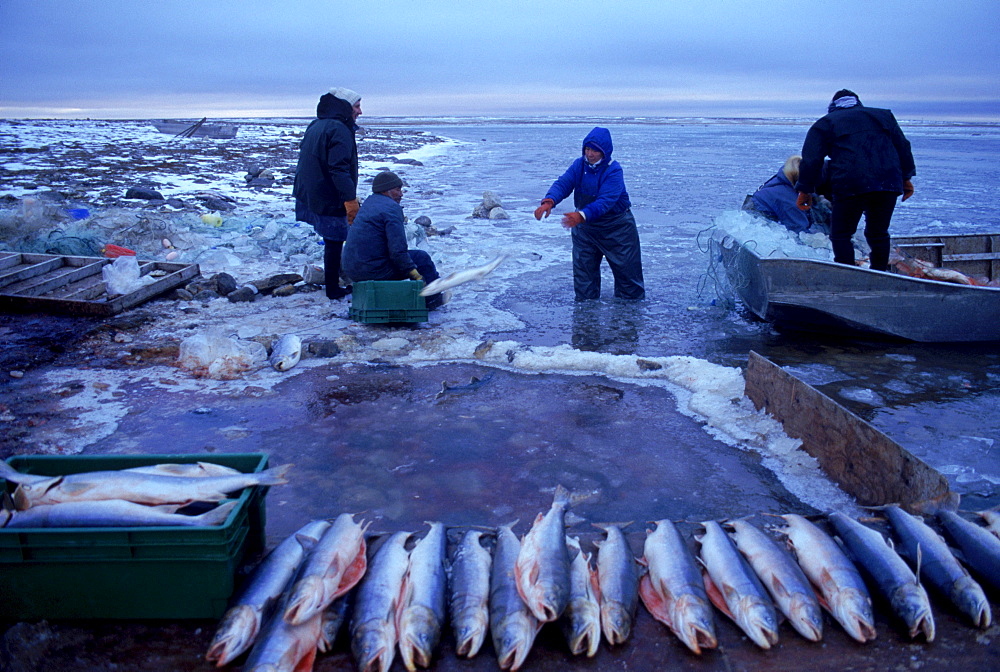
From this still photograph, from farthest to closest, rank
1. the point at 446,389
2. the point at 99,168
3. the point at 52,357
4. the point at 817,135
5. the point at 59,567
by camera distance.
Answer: the point at 99,168 → the point at 817,135 → the point at 52,357 → the point at 446,389 → the point at 59,567

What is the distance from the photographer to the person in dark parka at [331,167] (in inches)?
303

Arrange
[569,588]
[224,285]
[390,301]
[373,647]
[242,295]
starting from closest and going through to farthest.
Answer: [373,647]
[569,588]
[390,301]
[242,295]
[224,285]

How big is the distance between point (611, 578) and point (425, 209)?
46.9ft

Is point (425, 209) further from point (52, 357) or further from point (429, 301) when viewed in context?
point (52, 357)

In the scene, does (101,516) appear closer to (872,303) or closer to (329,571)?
(329,571)

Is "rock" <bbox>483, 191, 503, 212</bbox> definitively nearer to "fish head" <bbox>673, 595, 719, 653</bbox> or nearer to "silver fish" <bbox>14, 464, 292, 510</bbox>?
"silver fish" <bbox>14, 464, 292, 510</bbox>

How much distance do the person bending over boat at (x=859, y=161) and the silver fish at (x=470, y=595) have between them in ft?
19.2

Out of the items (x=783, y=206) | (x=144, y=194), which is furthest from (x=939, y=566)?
(x=144, y=194)

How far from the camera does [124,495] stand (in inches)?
109

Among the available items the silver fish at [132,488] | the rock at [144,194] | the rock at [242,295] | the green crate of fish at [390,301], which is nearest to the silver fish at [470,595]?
the silver fish at [132,488]

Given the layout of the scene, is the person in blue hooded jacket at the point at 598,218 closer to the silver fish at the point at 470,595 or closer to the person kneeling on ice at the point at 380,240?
the person kneeling on ice at the point at 380,240

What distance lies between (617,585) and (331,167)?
6207mm

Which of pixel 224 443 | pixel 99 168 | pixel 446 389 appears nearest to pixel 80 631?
pixel 224 443

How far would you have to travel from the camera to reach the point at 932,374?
6281 millimetres
